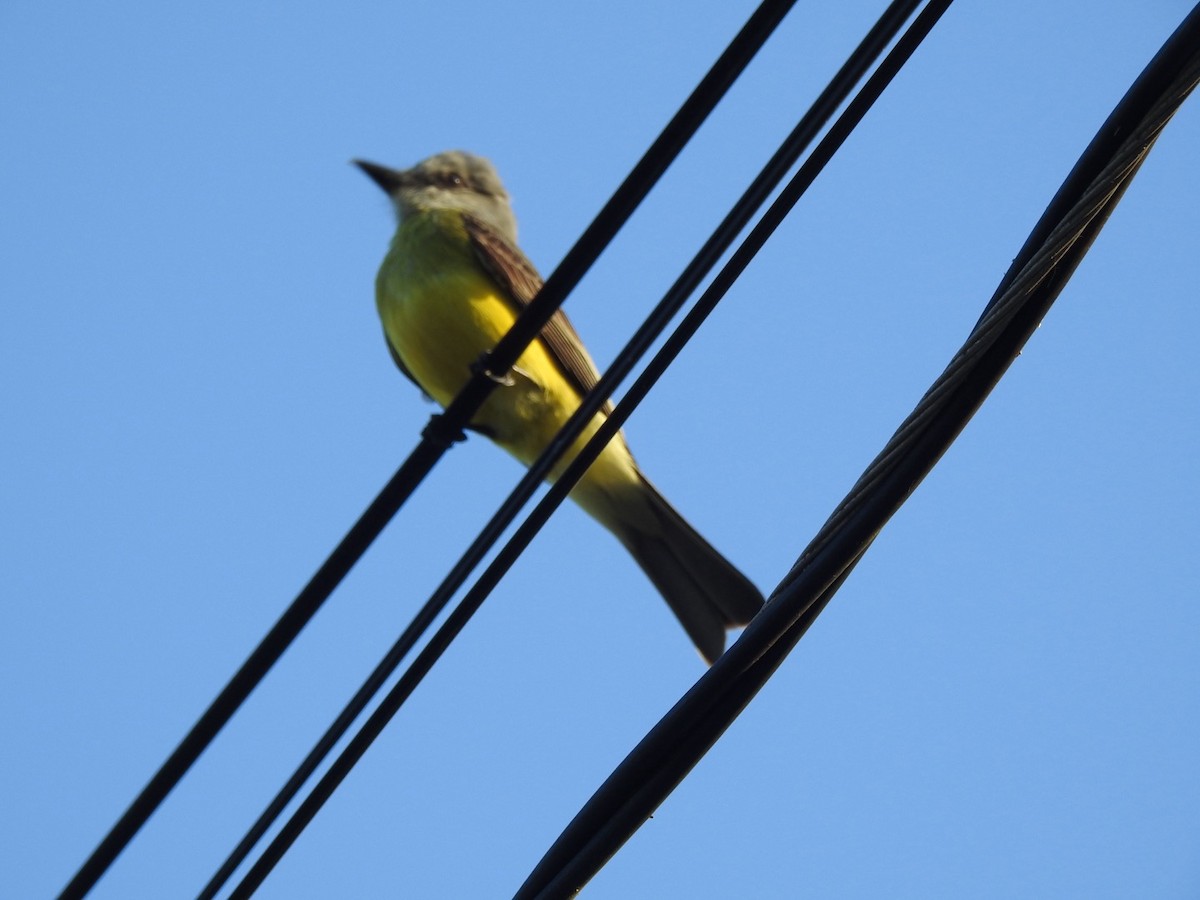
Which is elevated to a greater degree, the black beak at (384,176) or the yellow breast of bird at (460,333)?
the black beak at (384,176)

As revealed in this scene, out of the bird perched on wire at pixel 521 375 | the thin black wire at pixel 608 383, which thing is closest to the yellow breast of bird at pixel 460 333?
the bird perched on wire at pixel 521 375

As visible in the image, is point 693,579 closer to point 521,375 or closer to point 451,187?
point 521,375

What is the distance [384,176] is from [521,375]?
5.92 feet

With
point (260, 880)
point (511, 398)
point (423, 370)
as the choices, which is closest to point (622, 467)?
point (511, 398)

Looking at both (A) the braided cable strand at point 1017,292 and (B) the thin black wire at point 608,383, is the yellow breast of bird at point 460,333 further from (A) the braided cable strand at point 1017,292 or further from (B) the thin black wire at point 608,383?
(A) the braided cable strand at point 1017,292

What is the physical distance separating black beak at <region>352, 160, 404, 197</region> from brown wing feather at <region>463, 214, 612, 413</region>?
34.9 inches

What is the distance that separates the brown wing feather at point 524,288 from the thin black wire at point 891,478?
3.32 meters

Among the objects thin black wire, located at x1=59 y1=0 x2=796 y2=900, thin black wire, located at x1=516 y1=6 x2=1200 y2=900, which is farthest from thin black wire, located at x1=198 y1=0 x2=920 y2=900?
thin black wire, located at x1=516 y1=6 x2=1200 y2=900

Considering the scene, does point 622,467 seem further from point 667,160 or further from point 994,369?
point 994,369

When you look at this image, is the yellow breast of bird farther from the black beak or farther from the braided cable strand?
the braided cable strand

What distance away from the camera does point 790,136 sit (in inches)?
80.7

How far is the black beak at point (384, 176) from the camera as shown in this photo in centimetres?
618

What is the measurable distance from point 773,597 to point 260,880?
1.16 m

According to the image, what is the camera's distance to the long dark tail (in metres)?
4.83
